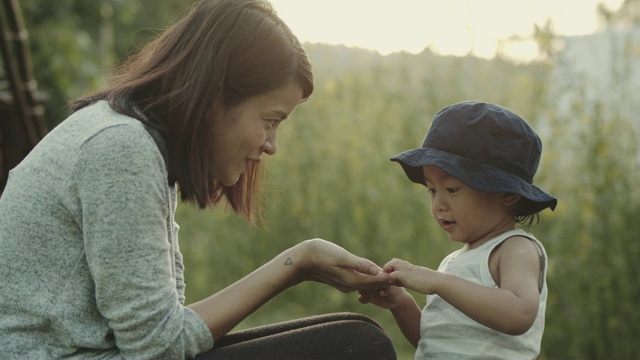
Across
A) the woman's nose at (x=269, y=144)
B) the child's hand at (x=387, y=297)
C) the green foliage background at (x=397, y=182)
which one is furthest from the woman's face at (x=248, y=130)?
the green foliage background at (x=397, y=182)

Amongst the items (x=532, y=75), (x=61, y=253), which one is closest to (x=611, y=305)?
(x=532, y=75)

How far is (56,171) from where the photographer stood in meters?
2.23

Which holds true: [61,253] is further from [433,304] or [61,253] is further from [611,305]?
[611,305]

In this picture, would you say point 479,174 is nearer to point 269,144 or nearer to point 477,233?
point 477,233

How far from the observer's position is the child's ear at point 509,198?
2.63 m

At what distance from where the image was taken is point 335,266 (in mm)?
2479

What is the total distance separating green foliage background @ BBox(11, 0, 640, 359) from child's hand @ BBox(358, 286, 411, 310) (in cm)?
153

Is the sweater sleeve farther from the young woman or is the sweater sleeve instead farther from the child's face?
the child's face

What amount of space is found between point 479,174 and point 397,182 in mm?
3458

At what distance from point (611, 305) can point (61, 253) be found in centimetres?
336

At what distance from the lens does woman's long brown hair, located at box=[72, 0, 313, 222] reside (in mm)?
2377

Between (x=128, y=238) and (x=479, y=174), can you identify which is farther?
(x=479, y=174)

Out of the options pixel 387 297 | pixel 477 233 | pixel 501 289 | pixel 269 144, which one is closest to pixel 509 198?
pixel 477 233

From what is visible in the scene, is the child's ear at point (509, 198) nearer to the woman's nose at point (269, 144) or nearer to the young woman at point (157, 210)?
the young woman at point (157, 210)
